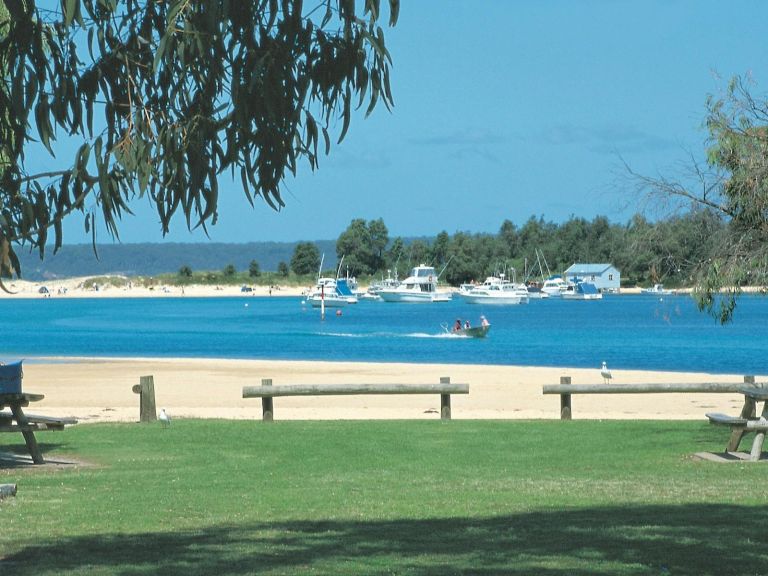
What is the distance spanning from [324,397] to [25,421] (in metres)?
16.5

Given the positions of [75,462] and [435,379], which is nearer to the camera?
[75,462]

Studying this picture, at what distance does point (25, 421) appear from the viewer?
45.4 ft

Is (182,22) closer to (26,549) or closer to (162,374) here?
(26,549)

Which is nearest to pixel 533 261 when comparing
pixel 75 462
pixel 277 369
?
pixel 277 369

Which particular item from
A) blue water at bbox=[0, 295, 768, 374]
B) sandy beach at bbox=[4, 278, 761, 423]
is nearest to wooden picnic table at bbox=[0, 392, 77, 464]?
sandy beach at bbox=[4, 278, 761, 423]

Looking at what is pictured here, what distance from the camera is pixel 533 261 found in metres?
192

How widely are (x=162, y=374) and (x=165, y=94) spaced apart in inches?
1445

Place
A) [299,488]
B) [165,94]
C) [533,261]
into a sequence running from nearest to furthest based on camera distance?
1. [165,94]
2. [299,488]
3. [533,261]

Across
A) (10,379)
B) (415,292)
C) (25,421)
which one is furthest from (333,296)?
(10,379)

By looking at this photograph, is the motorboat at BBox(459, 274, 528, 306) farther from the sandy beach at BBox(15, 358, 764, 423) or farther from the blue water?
the sandy beach at BBox(15, 358, 764, 423)

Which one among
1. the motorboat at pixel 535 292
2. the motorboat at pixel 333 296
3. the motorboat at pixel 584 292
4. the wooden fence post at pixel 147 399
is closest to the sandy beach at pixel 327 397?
the wooden fence post at pixel 147 399

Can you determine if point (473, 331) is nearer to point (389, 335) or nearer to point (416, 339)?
point (416, 339)

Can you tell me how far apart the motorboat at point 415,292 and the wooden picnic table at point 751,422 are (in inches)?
→ 5394

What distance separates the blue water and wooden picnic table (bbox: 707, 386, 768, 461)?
18014 mm
